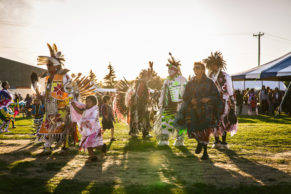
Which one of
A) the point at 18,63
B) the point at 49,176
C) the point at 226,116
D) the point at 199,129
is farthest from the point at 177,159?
the point at 18,63

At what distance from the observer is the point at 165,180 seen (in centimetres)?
381

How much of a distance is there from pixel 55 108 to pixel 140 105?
3298 mm

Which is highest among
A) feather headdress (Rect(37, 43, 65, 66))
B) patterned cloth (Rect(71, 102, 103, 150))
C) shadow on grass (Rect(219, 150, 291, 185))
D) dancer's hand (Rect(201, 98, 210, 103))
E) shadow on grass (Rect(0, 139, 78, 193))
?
feather headdress (Rect(37, 43, 65, 66))

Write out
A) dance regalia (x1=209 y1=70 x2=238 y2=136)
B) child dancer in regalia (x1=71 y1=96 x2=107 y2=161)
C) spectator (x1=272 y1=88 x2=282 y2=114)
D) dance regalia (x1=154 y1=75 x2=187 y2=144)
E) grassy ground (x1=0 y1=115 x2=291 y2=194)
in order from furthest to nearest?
spectator (x1=272 y1=88 x2=282 y2=114)
dance regalia (x1=154 y1=75 x2=187 y2=144)
dance regalia (x1=209 y1=70 x2=238 y2=136)
child dancer in regalia (x1=71 y1=96 x2=107 y2=161)
grassy ground (x1=0 y1=115 x2=291 y2=194)

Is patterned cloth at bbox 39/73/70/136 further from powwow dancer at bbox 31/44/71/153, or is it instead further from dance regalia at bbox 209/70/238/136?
dance regalia at bbox 209/70/238/136

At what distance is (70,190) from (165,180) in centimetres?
130

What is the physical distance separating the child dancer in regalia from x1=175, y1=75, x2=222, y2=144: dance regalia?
6.02 feet

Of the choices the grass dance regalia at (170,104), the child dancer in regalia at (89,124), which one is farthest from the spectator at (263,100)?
the child dancer in regalia at (89,124)

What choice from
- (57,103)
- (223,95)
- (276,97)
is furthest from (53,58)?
(276,97)

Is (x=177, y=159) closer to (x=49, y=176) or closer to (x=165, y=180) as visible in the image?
(x=165, y=180)

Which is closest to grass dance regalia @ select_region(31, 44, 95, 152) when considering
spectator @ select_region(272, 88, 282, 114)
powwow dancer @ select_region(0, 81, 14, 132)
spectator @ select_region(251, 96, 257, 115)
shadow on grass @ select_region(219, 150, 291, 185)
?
shadow on grass @ select_region(219, 150, 291, 185)

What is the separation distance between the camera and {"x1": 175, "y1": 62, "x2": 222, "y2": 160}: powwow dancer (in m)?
5.29

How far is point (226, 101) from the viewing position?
6355 mm

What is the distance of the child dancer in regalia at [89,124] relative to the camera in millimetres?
5148
